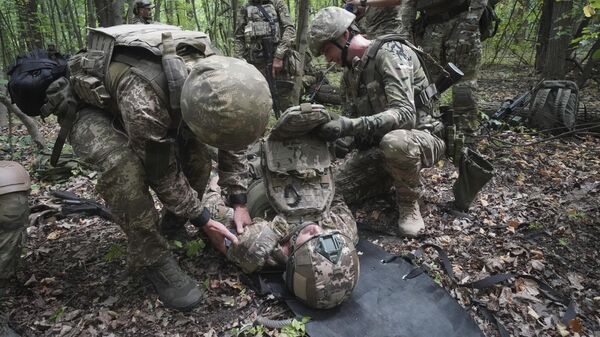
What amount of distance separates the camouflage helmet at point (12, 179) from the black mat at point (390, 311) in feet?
5.43

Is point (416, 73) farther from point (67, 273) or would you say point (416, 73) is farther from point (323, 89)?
point (323, 89)

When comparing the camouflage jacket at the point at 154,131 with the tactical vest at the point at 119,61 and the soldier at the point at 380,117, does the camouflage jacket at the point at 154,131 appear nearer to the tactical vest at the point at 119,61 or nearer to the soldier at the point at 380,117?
the tactical vest at the point at 119,61

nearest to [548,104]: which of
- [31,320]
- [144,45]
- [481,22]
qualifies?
[481,22]

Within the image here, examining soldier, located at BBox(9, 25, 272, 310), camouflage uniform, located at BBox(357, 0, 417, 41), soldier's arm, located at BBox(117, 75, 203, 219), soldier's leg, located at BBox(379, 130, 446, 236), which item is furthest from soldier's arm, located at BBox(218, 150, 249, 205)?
camouflage uniform, located at BBox(357, 0, 417, 41)

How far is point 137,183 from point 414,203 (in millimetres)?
2427

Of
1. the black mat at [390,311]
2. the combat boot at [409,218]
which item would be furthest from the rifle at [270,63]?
the black mat at [390,311]

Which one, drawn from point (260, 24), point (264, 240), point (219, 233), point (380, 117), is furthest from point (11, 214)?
point (260, 24)

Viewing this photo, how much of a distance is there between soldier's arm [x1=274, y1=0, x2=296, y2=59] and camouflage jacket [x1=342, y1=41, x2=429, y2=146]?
3.11 metres

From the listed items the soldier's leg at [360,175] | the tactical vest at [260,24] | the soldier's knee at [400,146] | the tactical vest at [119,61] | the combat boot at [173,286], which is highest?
the tactical vest at [119,61]

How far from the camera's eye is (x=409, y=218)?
3834 millimetres

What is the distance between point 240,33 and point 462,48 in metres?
3.77

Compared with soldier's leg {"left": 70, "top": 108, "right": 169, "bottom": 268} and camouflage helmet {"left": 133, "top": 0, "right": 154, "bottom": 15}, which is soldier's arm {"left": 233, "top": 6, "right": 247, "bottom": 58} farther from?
soldier's leg {"left": 70, "top": 108, "right": 169, "bottom": 268}

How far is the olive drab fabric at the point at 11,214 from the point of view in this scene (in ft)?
8.08

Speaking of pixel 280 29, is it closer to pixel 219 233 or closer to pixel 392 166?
pixel 392 166
